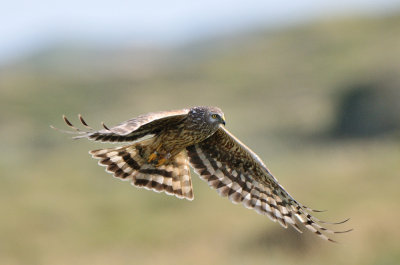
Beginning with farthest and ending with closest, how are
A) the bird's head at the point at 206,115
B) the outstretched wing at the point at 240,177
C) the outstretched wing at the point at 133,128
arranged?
the outstretched wing at the point at 240,177
the bird's head at the point at 206,115
the outstretched wing at the point at 133,128

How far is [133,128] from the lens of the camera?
6324 millimetres

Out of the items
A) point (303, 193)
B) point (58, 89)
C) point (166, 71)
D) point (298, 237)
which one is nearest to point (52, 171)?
point (303, 193)

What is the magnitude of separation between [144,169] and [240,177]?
53.4 inches

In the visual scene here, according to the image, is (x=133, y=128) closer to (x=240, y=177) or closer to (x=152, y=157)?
(x=152, y=157)

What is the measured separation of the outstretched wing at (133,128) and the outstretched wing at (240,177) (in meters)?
1.04

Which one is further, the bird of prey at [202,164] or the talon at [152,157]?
the talon at [152,157]

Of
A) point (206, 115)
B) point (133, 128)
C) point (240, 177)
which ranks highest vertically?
point (206, 115)

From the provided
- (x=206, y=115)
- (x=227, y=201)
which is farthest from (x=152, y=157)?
(x=227, y=201)

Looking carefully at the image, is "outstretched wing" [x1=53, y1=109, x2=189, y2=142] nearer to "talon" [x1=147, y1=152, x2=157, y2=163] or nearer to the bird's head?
the bird's head

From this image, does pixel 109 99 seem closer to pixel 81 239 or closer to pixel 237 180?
pixel 81 239

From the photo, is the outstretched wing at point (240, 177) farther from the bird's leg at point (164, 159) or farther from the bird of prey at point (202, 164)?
the bird's leg at point (164, 159)

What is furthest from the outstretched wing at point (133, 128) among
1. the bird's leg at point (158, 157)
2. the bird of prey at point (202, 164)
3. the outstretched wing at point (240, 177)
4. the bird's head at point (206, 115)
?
the outstretched wing at point (240, 177)

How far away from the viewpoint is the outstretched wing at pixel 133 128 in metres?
6.25

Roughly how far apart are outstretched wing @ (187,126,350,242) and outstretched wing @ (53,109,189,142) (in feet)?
3.42
